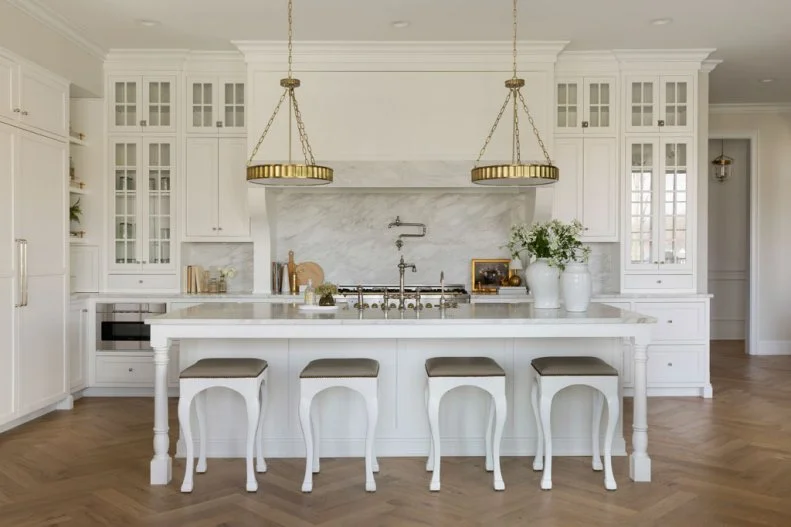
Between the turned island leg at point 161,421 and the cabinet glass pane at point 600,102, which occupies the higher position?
the cabinet glass pane at point 600,102

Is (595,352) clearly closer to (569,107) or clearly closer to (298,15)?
(569,107)

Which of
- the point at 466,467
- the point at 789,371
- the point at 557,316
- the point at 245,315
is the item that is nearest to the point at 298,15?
the point at 245,315

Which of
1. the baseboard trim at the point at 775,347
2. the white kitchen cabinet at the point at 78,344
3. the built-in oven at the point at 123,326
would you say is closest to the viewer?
the white kitchen cabinet at the point at 78,344

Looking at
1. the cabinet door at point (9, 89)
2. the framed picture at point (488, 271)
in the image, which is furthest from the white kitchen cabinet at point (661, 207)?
the cabinet door at point (9, 89)

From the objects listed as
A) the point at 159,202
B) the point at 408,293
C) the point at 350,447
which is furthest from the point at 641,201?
the point at 159,202

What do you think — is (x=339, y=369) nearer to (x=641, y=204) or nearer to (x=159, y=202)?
(x=159, y=202)

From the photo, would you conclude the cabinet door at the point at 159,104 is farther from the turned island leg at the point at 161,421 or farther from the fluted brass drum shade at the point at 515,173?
the fluted brass drum shade at the point at 515,173

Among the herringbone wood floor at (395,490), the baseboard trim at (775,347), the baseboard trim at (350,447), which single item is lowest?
the herringbone wood floor at (395,490)

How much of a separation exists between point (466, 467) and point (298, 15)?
3.30 meters

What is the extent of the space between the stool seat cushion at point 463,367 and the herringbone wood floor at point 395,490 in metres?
0.60

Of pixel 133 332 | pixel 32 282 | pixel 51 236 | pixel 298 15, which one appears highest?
pixel 298 15

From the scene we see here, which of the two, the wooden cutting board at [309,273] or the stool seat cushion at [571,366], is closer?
the stool seat cushion at [571,366]

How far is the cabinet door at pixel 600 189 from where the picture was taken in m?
5.98

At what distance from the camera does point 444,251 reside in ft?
20.9
